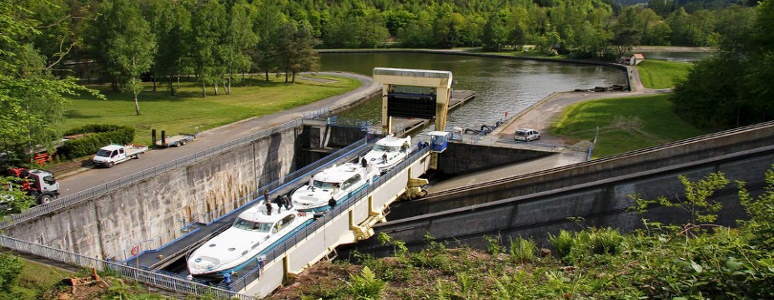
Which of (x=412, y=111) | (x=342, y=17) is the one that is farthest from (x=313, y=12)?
(x=412, y=111)

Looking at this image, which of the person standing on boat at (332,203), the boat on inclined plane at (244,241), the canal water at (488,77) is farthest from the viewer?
the canal water at (488,77)

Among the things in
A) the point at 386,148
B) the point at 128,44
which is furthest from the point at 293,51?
the point at 386,148

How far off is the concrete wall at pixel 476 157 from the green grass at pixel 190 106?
18409mm

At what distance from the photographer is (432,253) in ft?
53.9

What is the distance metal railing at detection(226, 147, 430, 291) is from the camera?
17672mm

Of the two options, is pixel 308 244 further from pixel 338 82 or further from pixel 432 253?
pixel 338 82

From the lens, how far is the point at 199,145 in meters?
35.1

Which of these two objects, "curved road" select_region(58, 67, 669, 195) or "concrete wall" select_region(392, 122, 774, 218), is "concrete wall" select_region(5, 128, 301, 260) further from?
"concrete wall" select_region(392, 122, 774, 218)

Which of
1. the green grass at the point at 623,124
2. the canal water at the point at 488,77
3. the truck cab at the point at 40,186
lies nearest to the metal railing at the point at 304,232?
the truck cab at the point at 40,186

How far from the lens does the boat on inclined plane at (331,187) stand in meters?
23.3

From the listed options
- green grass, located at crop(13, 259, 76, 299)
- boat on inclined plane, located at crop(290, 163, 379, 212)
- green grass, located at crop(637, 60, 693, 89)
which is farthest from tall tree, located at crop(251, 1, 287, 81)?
green grass, located at crop(13, 259, 76, 299)

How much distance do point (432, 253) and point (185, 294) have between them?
7.26 meters

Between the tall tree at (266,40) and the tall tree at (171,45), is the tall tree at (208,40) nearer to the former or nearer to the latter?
the tall tree at (171,45)

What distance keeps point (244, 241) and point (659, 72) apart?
73257 millimetres
